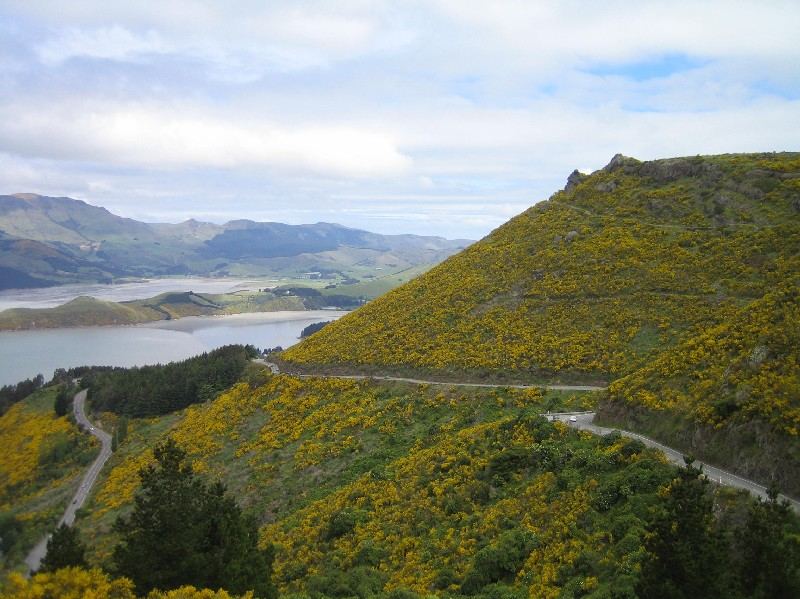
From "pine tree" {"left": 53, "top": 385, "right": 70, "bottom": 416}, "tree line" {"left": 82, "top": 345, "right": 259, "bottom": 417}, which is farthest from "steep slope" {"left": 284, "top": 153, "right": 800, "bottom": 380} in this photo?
"pine tree" {"left": 53, "top": 385, "right": 70, "bottom": 416}

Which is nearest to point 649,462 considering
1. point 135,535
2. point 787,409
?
point 787,409

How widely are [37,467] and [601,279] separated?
76557mm

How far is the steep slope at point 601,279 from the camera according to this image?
146ft

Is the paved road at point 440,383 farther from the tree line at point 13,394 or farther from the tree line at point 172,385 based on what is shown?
the tree line at point 13,394

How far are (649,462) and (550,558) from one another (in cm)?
601

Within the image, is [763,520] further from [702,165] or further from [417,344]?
[702,165]

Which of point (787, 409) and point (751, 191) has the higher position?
point (751, 191)

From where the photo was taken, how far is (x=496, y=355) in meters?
48.5

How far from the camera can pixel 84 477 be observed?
68.9m

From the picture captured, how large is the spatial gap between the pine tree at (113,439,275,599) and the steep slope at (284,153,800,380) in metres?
27.5

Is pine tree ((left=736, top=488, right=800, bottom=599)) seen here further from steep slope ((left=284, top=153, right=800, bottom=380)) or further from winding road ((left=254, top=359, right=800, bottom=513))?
steep slope ((left=284, top=153, right=800, bottom=380))

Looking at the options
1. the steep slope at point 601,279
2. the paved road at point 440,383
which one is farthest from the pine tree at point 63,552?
the steep slope at point 601,279

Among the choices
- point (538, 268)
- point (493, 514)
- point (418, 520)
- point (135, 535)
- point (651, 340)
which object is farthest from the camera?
point (538, 268)

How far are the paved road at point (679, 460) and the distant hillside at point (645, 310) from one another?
0.50 m
